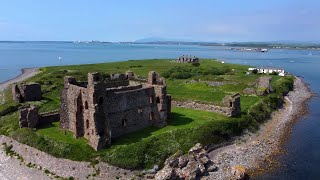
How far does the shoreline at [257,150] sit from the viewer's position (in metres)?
41.9

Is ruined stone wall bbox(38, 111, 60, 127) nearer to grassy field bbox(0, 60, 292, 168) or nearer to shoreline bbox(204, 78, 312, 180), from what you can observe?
grassy field bbox(0, 60, 292, 168)

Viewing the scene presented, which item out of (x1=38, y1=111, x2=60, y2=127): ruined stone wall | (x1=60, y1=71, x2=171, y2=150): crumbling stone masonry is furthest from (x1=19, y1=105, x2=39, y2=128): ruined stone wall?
(x1=60, y1=71, x2=171, y2=150): crumbling stone masonry

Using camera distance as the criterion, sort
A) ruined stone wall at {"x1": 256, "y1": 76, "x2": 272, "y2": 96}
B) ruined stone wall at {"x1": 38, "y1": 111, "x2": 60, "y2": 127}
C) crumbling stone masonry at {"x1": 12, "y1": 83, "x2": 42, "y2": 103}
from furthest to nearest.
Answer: ruined stone wall at {"x1": 256, "y1": 76, "x2": 272, "y2": 96} → crumbling stone masonry at {"x1": 12, "y1": 83, "x2": 42, "y2": 103} → ruined stone wall at {"x1": 38, "y1": 111, "x2": 60, "y2": 127}

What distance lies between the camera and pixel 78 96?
42.6 m

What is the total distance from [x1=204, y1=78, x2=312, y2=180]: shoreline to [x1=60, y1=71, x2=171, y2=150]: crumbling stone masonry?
9665 mm

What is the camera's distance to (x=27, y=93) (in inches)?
2495

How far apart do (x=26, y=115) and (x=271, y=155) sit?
32754 millimetres

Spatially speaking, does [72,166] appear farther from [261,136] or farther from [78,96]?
[261,136]

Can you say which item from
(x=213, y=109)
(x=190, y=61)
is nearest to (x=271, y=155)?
(x=213, y=109)

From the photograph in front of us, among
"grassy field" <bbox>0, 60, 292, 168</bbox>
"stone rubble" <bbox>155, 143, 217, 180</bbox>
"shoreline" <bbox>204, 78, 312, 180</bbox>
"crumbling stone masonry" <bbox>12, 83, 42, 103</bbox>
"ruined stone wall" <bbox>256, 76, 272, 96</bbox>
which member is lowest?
"shoreline" <bbox>204, 78, 312, 180</bbox>

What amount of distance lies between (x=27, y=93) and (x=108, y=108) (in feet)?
90.0

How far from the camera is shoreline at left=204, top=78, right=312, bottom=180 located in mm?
41875

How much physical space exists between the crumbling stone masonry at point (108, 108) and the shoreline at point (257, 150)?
31.7 feet

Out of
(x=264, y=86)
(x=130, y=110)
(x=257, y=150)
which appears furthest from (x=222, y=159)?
(x=264, y=86)
